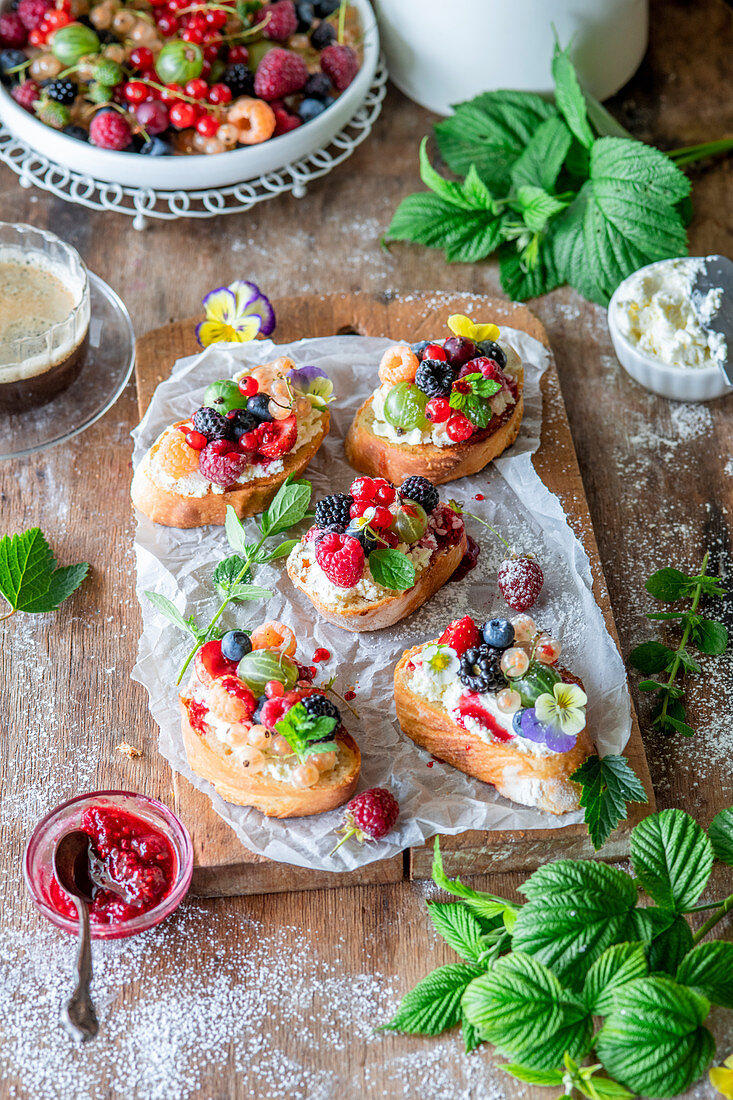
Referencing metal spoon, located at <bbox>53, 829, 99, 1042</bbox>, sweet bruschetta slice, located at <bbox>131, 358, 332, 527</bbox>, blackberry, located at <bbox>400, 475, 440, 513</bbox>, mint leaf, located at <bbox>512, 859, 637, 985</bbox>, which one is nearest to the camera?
mint leaf, located at <bbox>512, 859, 637, 985</bbox>

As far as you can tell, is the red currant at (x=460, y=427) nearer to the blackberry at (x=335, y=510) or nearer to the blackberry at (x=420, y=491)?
the blackberry at (x=420, y=491)

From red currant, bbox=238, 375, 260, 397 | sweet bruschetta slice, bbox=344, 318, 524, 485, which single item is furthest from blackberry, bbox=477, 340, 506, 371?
red currant, bbox=238, 375, 260, 397

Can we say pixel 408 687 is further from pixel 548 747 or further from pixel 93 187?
pixel 93 187

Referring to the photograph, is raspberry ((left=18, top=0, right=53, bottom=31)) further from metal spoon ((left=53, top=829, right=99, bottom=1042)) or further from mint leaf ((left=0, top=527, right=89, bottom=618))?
metal spoon ((left=53, top=829, right=99, bottom=1042))

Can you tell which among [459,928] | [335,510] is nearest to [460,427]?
[335,510]

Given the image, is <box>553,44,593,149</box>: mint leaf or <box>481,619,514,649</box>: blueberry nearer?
<box>481,619,514,649</box>: blueberry

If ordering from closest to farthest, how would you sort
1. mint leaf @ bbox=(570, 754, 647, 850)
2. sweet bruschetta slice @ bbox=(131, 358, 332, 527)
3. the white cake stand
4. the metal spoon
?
the metal spoon
mint leaf @ bbox=(570, 754, 647, 850)
sweet bruschetta slice @ bbox=(131, 358, 332, 527)
the white cake stand
